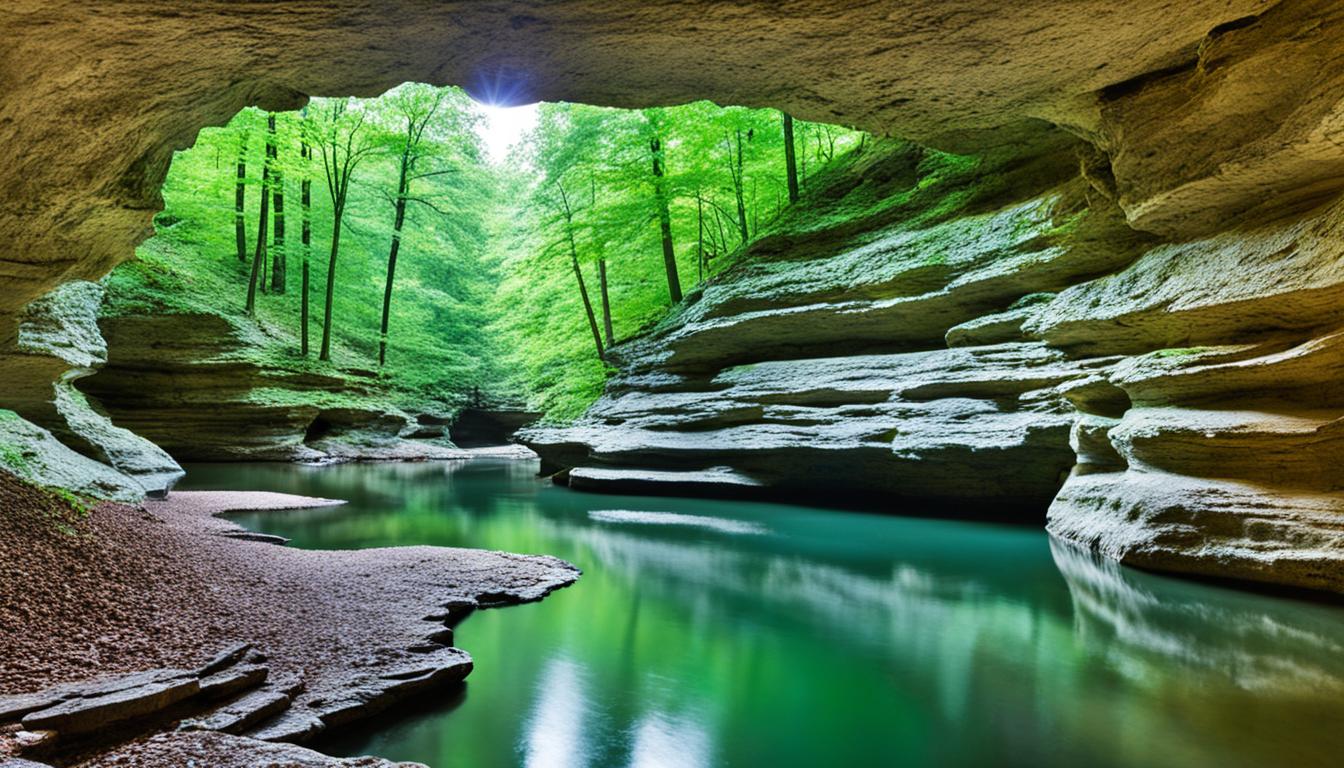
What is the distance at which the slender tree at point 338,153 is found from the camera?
22234 millimetres

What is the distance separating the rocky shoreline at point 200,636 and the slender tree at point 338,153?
1689 centimetres

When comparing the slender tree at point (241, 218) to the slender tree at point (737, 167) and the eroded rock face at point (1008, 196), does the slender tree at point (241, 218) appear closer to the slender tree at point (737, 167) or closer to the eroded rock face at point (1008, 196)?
the slender tree at point (737, 167)

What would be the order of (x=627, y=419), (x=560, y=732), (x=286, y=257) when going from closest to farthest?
(x=560, y=732) → (x=627, y=419) → (x=286, y=257)

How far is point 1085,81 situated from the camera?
6359mm

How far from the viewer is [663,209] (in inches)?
760

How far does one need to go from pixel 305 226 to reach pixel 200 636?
927 inches

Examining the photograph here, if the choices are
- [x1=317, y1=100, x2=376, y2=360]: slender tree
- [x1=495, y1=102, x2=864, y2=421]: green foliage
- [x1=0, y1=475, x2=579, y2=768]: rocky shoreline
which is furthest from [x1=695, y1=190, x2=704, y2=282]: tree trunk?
[x1=0, y1=475, x2=579, y2=768]: rocky shoreline

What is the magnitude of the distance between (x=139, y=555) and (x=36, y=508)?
0.81m

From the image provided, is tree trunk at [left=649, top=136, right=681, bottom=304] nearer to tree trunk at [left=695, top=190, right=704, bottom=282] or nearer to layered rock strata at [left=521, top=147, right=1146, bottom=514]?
tree trunk at [left=695, top=190, right=704, bottom=282]

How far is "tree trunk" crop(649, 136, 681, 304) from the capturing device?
62.2ft

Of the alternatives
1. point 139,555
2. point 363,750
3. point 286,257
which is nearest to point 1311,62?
point 363,750

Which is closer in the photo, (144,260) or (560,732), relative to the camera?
(560,732)

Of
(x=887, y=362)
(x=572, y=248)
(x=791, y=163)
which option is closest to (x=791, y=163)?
(x=791, y=163)

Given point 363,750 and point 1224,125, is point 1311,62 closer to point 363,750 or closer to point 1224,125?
point 1224,125
